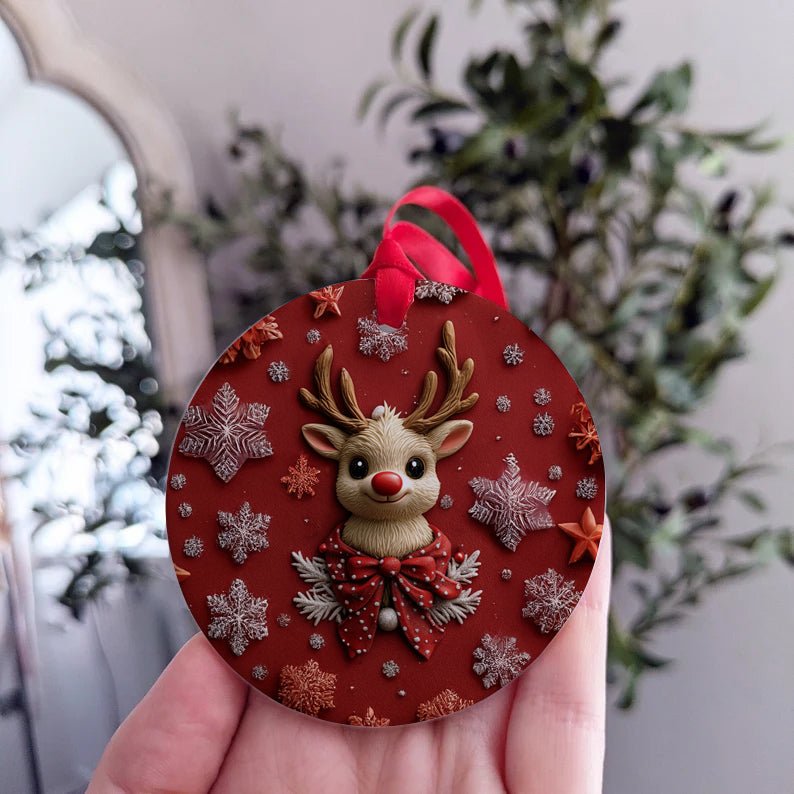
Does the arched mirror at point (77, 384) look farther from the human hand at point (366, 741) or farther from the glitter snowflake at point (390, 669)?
the glitter snowflake at point (390, 669)

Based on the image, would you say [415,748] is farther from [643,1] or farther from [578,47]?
[643,1]

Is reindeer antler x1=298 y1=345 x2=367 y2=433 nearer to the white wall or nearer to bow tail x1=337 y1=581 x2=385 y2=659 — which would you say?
bow tail x1=337 y1=581 x2=385 y2=659

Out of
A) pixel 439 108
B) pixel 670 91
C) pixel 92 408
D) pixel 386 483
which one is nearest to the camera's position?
pixel 386 483

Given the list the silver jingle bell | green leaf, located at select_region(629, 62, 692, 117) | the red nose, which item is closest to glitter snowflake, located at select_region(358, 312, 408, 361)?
the red nose

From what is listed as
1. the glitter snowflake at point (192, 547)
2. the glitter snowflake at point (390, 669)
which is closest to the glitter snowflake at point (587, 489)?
the glitter snowflake at point (390, 669)

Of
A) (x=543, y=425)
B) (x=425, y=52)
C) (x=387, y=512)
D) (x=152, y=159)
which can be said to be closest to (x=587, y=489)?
(x=543, y=425)

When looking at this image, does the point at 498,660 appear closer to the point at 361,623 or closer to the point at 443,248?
the point at 361,623
